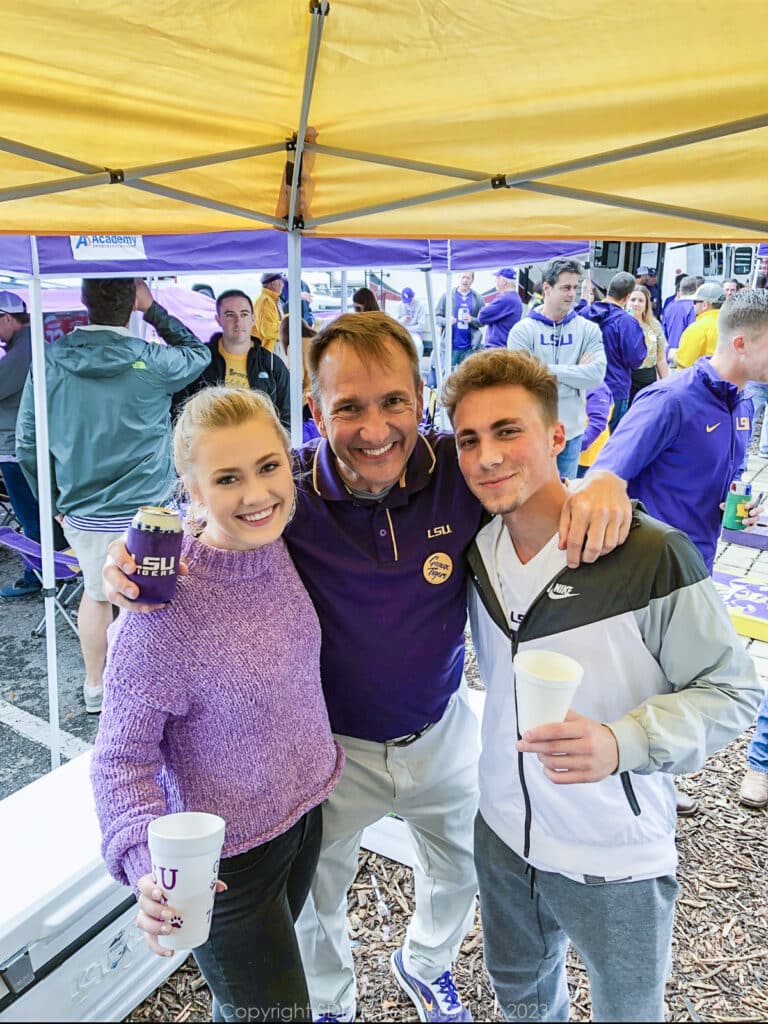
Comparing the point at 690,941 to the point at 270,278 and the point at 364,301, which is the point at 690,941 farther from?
the point at 270,278

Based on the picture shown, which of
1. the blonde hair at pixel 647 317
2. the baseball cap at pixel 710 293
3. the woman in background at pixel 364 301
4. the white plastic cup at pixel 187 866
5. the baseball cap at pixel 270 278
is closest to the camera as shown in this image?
the white plastic cup at pixel 187 866

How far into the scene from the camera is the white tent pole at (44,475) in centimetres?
356

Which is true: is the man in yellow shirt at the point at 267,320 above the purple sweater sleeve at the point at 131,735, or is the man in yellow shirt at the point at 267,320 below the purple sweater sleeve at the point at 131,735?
above

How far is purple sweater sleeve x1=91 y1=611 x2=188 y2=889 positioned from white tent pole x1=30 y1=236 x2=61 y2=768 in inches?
97.8

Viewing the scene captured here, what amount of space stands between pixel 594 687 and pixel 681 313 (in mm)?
9982

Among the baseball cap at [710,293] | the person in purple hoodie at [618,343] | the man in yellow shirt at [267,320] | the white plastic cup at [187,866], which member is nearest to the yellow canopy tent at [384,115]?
the white plastic cup at [187,866]

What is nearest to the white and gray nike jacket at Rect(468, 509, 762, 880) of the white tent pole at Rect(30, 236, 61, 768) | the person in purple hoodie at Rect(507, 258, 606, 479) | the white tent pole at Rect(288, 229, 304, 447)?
the white tent pole at Rect(288, 229, 304, 447)

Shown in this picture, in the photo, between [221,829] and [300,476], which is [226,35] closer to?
[300,476]

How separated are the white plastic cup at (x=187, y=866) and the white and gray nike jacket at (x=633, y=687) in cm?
76

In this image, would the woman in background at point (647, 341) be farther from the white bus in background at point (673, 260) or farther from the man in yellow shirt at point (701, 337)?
the white bus in background at point (673, 260)

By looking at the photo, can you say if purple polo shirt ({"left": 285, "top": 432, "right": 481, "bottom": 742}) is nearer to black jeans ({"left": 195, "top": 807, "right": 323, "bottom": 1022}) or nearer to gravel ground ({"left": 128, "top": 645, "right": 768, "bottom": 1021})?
black jeans ({"left": 195, "top": 807, "right": 323, "bottom": 1022})

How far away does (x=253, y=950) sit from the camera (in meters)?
1.61

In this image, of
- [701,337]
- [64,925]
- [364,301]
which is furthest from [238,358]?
[701,337]

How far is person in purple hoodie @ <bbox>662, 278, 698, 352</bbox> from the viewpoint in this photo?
10.1 meters
